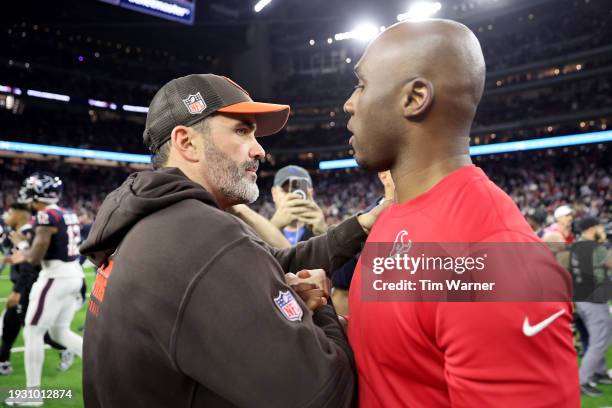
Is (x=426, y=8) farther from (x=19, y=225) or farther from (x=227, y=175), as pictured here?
(x=227, y=175)

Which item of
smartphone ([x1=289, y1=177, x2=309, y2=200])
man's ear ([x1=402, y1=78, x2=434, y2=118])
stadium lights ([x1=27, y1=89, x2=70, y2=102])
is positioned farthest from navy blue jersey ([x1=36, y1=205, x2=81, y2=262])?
stadium lights ([x1=27, y1=89, x2=70, y2=102])

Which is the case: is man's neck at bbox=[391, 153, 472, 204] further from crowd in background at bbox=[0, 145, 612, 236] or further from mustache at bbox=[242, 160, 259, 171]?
crowd in background at bbox=[0, 145, 612, 236]

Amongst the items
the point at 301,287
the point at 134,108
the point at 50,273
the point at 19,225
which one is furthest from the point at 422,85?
the point at 134,108

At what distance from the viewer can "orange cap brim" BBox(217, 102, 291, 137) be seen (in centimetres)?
187

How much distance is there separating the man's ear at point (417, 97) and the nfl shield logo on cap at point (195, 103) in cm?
88

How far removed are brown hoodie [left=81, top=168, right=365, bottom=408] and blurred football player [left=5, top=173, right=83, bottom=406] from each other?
3.97 metres

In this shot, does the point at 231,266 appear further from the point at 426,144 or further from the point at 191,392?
the point at 426,144

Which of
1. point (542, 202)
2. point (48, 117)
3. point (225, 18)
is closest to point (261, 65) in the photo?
point (225, 18)

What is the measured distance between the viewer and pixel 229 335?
1.31 meters

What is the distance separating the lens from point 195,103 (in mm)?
1847

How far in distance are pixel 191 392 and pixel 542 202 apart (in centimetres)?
2654

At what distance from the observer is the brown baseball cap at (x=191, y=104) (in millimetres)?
1840

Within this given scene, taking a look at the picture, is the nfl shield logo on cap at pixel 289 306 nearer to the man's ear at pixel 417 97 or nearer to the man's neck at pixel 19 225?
the man's ear at pixel 417 97

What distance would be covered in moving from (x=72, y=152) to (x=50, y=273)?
29914mm
